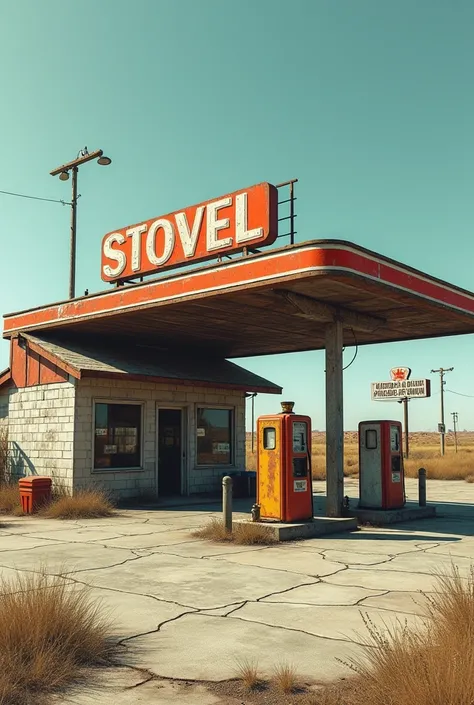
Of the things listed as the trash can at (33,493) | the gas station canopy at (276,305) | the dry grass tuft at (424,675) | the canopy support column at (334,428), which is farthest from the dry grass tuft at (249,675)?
the trash can at (33,493)

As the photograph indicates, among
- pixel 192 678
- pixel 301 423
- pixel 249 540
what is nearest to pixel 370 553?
pixel 249 540

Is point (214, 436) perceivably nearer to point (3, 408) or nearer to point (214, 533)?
point (3, 408)

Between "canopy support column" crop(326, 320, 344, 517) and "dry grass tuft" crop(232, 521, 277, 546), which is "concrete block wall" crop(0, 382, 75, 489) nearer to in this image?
"dry grass tuft" crop(232, 521, 277, 546)

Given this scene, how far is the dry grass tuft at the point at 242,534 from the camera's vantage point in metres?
11.5

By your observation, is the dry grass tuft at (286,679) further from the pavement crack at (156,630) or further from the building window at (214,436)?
the building window at (214,436)

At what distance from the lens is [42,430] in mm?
18375

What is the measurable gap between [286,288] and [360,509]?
513 cm

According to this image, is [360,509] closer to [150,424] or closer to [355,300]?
[355,300]

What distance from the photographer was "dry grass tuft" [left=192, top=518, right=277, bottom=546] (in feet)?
37.8

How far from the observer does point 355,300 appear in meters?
13.6

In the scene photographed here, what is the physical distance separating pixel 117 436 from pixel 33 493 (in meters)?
3.22

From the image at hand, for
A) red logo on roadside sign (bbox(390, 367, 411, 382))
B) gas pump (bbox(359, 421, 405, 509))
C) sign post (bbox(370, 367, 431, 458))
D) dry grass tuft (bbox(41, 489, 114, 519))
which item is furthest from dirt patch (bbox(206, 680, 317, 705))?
red logo on roadside sign (bbox(390, 367, 411, 382))

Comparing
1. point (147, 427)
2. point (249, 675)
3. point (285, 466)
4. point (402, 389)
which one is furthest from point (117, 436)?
point (402, 389)

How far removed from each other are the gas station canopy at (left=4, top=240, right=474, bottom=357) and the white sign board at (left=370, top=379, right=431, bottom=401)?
22666 mm
